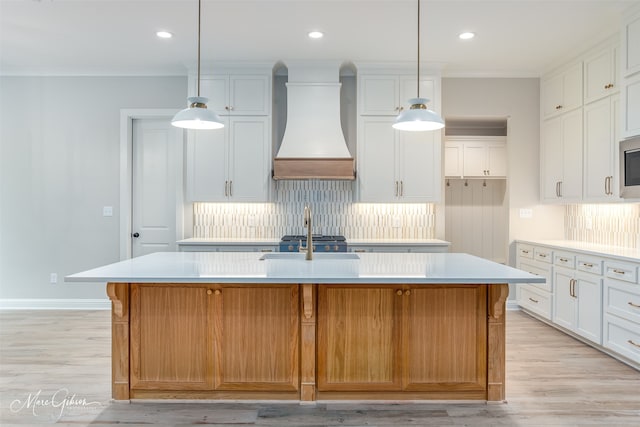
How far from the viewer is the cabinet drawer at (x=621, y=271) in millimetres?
3093

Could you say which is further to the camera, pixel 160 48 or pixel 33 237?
pixel 33 237

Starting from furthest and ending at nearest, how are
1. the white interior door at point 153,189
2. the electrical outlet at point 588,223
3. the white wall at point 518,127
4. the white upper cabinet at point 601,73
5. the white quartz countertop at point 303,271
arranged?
the white interior door at point 153,189 → the white wall at point 518,127 → the electrical outlet at point 588,223 → the white upper cabinet at point 601,73 → the white quartz countertop at point 303,271

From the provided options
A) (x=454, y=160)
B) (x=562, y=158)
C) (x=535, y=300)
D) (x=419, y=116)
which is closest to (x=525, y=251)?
(x=535, y=300)

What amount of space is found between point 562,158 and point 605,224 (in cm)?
80

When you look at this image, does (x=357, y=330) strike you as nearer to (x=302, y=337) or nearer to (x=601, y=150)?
(x=302, y=337)

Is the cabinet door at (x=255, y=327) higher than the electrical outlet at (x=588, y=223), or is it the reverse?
the electrical outlet at (x=588, y=223)

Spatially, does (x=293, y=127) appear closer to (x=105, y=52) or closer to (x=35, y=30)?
(x=105, y=52)

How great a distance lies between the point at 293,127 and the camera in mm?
4621

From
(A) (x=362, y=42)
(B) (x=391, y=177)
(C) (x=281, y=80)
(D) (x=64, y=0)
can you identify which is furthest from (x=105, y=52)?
(B) (x=391, y=177)

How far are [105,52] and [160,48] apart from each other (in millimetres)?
646

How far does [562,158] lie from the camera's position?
448 cm

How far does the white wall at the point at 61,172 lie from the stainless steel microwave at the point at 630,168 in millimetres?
4454

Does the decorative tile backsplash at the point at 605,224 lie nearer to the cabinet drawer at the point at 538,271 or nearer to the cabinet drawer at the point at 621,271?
the cabinet drawer at the point at 538,271

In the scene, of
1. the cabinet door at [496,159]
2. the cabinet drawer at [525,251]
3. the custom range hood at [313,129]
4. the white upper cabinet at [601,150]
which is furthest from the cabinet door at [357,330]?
the cabinet door at [496,159]
